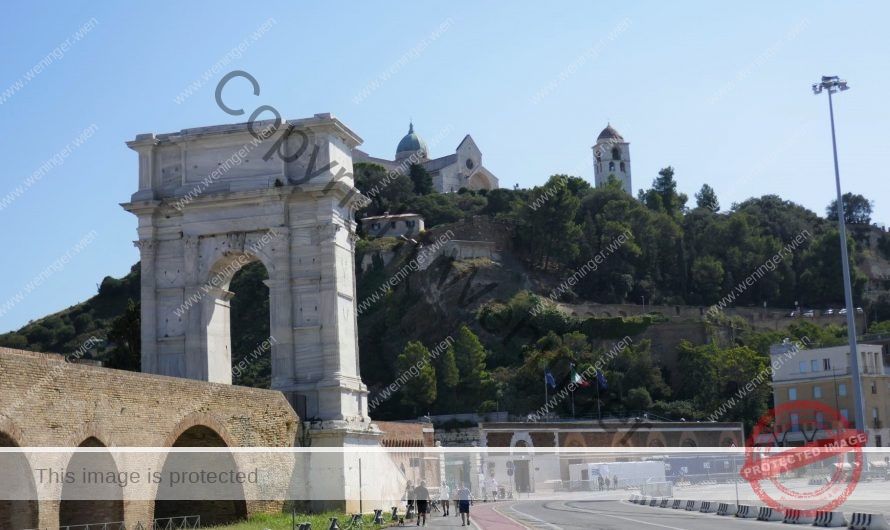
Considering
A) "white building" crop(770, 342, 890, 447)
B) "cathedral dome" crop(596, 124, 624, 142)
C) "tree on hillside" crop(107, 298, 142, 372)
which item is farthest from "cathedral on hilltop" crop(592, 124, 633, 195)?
"tree on hillside" crop(107, 298, 142, 372)

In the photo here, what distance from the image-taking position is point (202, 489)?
2988 centimetres

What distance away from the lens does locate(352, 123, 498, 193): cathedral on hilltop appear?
146 meters

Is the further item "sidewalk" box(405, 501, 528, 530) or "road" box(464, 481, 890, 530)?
"sidewalk" box(405, 501, 528, 530)

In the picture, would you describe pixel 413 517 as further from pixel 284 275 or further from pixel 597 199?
pixel 597 199

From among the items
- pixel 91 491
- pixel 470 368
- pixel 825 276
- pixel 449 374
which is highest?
pixel 825 276

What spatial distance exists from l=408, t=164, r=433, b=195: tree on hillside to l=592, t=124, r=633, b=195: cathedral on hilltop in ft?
77.9

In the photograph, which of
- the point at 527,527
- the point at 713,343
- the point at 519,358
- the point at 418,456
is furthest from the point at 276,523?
the point at 713,343

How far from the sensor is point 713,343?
311 feet

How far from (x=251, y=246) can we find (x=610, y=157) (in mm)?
119077

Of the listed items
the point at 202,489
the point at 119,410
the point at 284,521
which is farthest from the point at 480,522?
the point at 119,410

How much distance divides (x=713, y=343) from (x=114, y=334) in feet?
173

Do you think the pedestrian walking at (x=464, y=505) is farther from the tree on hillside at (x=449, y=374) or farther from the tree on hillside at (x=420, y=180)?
the tree on hillside at (x=420, y=180)

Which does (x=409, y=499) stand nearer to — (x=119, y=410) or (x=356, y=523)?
(x=356, y=523)

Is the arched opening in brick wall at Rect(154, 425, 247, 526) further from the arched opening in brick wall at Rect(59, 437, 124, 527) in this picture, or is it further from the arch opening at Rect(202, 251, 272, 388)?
the arch opening at Rect(202, 251, 272, 388)
